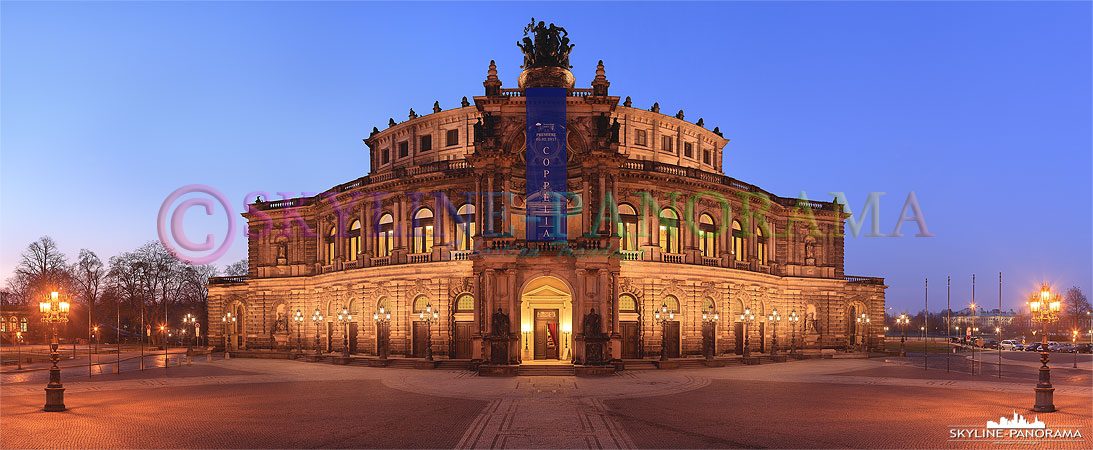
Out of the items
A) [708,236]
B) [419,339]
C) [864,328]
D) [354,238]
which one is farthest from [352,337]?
[864,328]

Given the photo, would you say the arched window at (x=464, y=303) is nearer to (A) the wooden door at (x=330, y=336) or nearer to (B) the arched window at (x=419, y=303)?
(B) the arched window at (x=419, y=303)

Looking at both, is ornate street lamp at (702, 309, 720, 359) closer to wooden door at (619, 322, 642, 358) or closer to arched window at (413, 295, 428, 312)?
wooden door at (619, 322, 642, 358)

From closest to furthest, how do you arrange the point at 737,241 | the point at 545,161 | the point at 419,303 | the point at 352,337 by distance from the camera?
1. the point at 545,161
2. the point at 419,303
3. the point at 352,337
4. the point at 737,241

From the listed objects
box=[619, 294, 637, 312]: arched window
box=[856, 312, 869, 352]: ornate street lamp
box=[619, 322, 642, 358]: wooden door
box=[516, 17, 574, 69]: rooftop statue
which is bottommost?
box=[856, 312, 869, 352]: ornate street lamp

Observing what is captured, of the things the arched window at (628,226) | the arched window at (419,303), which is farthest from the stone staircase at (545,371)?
the arched window at (419,303)

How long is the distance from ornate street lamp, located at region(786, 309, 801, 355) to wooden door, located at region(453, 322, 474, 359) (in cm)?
2858

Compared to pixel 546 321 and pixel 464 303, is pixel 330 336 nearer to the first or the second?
pixel 464 303

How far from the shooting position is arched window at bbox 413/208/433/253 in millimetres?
55500

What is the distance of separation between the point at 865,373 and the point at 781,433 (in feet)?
89.3

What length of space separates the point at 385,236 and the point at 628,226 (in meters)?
19.4

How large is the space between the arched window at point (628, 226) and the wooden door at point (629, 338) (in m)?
5.58

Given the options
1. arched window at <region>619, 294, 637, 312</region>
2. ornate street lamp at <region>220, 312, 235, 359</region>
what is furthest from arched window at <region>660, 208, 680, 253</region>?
ornate street lamp at <region>220, 312, 235, 359</region>

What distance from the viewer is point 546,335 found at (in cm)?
5081

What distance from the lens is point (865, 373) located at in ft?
153
